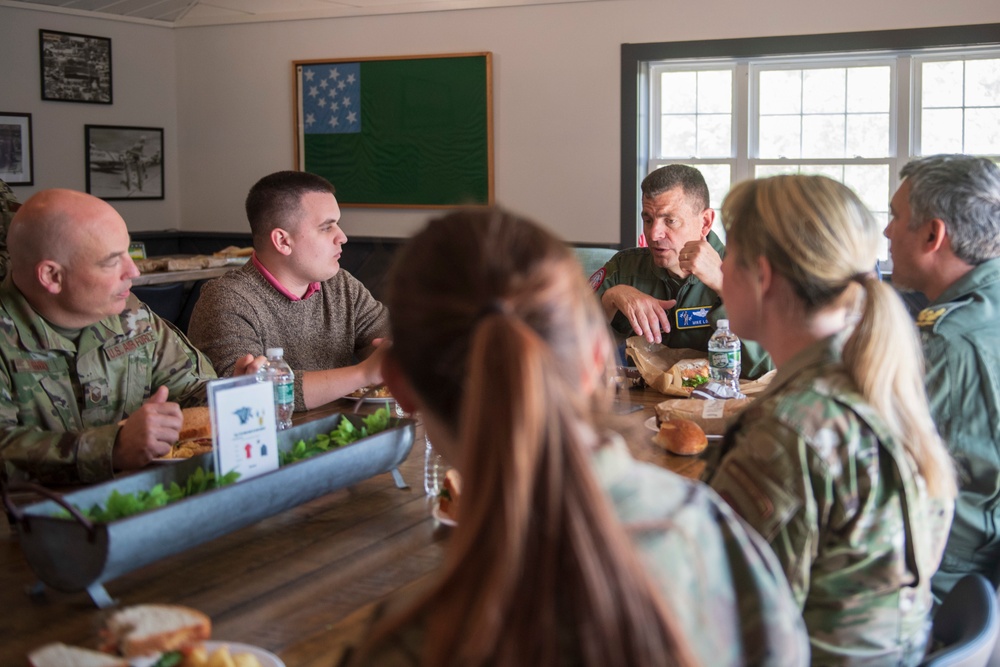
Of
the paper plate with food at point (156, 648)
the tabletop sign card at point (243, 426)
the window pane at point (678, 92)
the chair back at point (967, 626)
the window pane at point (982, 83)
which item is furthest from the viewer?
the window pane at point (678, 92)

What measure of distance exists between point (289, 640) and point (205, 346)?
1.71 meters

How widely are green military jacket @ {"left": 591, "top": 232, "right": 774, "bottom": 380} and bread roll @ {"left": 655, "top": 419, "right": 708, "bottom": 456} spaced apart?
2.76ft

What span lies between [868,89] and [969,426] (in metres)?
4.35

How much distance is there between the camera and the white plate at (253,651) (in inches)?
51.4

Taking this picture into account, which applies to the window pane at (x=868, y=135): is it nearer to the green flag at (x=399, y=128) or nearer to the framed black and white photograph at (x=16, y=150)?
the green flag at (x=399, y=128)

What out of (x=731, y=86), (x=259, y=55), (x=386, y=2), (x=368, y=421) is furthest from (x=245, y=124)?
(x=368, y=421)

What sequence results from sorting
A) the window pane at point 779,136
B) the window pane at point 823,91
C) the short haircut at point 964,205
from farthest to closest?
the window pane at point 779,136
the window pane at point 823,91
the short haircut at point 964,205

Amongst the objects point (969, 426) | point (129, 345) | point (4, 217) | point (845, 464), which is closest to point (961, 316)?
point (969, 426)

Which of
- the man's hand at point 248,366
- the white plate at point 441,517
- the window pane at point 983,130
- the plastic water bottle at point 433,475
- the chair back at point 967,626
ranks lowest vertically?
the chair back at point 967,626

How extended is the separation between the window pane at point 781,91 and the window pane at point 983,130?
3.04 feet

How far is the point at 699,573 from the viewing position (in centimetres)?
97

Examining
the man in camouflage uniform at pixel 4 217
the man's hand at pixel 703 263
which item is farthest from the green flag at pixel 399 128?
the man's hand at pixel 703 263

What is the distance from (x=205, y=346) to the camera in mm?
2990

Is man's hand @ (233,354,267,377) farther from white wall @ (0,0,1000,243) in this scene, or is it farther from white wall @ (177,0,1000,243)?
white wall @ (0,0,1000,243)
